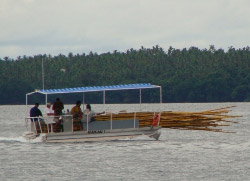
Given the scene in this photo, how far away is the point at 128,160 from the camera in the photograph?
108ft

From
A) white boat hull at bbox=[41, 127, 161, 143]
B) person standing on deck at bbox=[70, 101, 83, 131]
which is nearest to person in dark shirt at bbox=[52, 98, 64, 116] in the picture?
person standing on deck at bbox=[70, 101, 83, 131]

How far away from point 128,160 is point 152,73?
13256cm

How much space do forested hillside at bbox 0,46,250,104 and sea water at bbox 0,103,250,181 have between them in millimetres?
108033

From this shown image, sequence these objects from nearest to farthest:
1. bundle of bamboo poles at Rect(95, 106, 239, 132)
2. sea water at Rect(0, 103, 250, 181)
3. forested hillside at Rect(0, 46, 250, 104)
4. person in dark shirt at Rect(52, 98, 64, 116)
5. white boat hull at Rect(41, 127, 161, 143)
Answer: sea water at Rect(0, 103, 250, 181), person in dark shirt at Rect(52, 98, 64, 116), white boat hull at Rect(41, 127, 161, 143), bundle of bamboo poles at Rect(95, 106, 239, 132), forested hillside at Rect(0, 46, 250, 104)

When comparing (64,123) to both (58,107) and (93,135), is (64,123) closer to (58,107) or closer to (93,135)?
(58,107)

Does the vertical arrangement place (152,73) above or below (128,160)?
above

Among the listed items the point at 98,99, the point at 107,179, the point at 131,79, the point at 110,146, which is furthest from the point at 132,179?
the point at 131,79

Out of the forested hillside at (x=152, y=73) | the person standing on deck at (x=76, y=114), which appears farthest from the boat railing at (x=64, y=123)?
the forested hillside at (x=152, y=73)

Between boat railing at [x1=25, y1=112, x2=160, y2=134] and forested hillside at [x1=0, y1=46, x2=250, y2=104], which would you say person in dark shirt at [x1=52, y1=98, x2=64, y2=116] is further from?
forested hillside at [x1=0, y1=46, x2=250, y2=104]

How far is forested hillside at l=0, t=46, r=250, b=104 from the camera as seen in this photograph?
495 feet

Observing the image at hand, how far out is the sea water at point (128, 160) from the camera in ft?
91.7

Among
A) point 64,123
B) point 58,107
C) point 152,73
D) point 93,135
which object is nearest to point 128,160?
point 93,135

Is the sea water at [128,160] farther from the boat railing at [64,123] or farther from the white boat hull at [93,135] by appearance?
the boat railing at [64,123]

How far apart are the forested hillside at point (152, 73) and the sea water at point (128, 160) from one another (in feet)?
354
